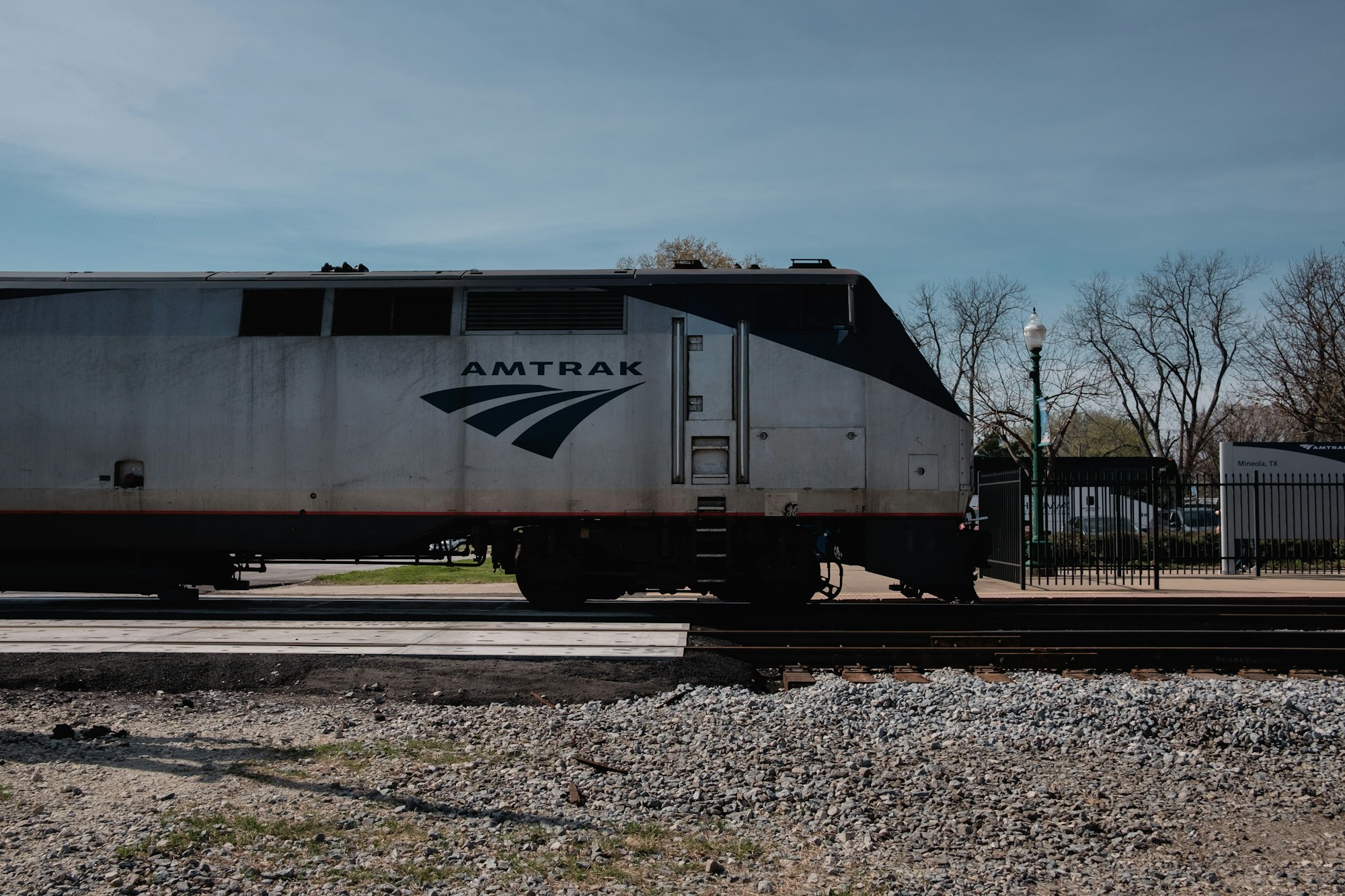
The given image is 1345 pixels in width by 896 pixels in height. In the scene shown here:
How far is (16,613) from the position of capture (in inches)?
462

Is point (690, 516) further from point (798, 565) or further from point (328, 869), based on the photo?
point (328, 869)

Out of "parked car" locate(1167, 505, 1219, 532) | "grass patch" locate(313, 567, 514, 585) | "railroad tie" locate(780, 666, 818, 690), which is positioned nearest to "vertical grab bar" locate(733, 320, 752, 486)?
"railroad tie" locate(780, 666, 818, 690)

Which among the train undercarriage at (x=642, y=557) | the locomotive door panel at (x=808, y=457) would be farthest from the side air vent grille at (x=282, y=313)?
the locomotive door panel at (x=808, y=457)

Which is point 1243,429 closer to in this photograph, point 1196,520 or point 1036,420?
point 1196,520

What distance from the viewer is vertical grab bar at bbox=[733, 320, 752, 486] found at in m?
11.1

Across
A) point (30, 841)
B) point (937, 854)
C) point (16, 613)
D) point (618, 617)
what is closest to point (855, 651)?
point (618, 617)

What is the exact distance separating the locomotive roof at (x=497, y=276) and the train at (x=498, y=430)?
0.11 ft

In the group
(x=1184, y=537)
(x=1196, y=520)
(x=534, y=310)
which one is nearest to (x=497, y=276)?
(x=534, y=310)

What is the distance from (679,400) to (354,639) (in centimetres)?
446

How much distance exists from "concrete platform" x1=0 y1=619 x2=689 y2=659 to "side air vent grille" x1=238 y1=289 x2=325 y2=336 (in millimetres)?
3522

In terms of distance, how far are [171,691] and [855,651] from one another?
595 cm

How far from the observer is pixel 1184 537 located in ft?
73.7

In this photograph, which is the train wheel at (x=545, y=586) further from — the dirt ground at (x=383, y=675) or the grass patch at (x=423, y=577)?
the grass patch at (x=423, y=577)

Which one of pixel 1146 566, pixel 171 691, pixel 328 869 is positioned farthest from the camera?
pixel 1146 566
